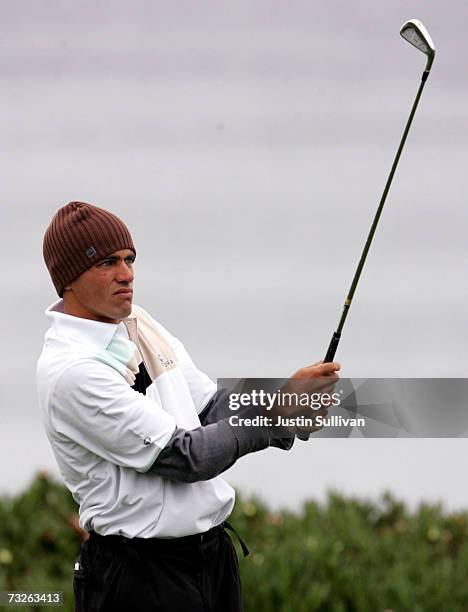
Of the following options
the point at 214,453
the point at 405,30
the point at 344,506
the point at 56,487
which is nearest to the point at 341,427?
the point at 214,453

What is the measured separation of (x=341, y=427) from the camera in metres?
2.02

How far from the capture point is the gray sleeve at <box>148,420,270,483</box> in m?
1.84

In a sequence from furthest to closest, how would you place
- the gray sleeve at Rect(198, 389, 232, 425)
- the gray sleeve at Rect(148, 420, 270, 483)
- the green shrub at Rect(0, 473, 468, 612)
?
the green shrub at Rect(0, 473, 468, 612), the gray sleeve at Rect(198, 389, 232, 425), the gray sleeve at Rect(148, 420, 270, 483)

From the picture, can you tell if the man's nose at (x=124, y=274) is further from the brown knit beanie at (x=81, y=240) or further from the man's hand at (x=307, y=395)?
the man's hand at (x=307, y=395)

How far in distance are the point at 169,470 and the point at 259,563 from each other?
4.04 ft

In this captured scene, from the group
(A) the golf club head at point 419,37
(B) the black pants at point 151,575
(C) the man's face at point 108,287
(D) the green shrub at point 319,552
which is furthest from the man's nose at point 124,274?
(D) the green shrub at point 319,552

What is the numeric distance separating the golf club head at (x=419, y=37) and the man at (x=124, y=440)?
525mm

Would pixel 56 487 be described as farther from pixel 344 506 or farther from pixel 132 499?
pixel 132 499

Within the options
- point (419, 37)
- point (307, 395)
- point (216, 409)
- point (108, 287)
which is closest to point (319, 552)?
point (216, 409)

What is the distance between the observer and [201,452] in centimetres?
184

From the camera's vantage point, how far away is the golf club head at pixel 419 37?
1.93 meters

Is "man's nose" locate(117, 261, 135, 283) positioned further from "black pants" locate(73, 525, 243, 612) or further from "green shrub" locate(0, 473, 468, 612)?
"green shrub" locate(0, 473, 468, 612)

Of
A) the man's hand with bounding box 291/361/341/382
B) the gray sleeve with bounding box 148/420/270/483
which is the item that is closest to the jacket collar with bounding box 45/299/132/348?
the gray sleeve with bounding box 148/420/270/483

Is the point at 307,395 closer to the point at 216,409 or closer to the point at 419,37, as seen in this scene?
the point at 216,409
